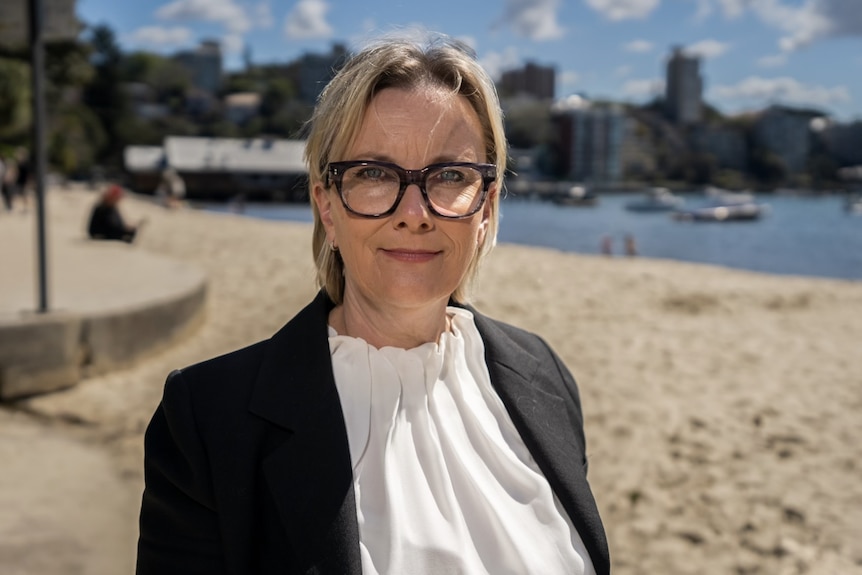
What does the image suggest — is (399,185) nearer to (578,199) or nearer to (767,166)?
(578,199)

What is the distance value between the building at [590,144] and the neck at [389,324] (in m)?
121

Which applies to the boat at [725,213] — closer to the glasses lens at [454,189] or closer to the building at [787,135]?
the building at [787,135]

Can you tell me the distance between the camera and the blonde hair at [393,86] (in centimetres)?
134

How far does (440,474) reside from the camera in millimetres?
1313

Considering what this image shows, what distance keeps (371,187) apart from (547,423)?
527 mm

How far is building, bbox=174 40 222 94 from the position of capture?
470 ft

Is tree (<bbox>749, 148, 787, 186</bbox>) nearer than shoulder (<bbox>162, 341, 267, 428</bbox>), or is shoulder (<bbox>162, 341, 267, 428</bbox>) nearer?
shoulder (<bbox>162, 341, 267, 428</bbox>)

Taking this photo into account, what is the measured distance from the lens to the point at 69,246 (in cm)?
1080

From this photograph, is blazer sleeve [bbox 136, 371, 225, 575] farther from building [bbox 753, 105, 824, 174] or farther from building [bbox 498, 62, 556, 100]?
building [bbox 498, 62, 556, 100]

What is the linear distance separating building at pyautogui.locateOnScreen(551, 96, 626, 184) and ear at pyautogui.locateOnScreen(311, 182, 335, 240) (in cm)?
12059

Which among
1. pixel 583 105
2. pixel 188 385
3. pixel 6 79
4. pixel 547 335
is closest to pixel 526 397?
pixel 188 385

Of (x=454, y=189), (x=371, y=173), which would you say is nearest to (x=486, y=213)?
(x=454, y=189)

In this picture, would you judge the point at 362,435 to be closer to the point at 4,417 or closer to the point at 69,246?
the point at 4,417

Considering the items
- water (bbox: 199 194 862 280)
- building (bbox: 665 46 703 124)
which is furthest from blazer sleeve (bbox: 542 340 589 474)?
building (bbox: 665 46 703 124)
